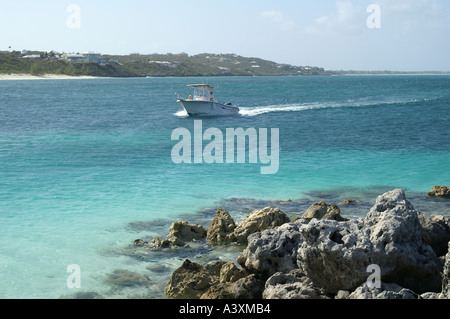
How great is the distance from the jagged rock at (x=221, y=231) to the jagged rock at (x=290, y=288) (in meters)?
3.83

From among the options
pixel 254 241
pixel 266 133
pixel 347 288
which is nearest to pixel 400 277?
pixel 347 288

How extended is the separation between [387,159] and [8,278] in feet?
66.7

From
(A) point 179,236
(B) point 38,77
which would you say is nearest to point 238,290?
(A) point 179,236

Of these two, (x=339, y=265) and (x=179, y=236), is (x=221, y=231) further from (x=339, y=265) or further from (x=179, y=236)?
(x=339, y=265)

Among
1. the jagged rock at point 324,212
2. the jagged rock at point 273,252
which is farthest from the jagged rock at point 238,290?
the jagged rock at point 324,212

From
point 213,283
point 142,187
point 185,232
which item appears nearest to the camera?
point 213,283

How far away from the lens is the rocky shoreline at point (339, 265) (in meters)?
9.63

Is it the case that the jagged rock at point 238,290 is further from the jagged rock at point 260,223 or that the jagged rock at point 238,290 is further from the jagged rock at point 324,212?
the jagged rock at point 324,212

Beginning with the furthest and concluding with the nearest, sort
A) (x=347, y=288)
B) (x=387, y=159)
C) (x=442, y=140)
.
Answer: (x=442, y=140), (x=387, y=159), (x=347, y=288)

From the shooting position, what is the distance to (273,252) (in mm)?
11406

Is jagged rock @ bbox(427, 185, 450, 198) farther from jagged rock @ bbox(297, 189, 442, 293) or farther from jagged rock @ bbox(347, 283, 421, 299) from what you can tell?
jagged rock @ bbox(347, 283, 421, 299)

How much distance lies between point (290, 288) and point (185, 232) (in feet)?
17.7

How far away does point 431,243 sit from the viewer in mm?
11875

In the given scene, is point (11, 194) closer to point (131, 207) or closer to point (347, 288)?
point (131, 207)
